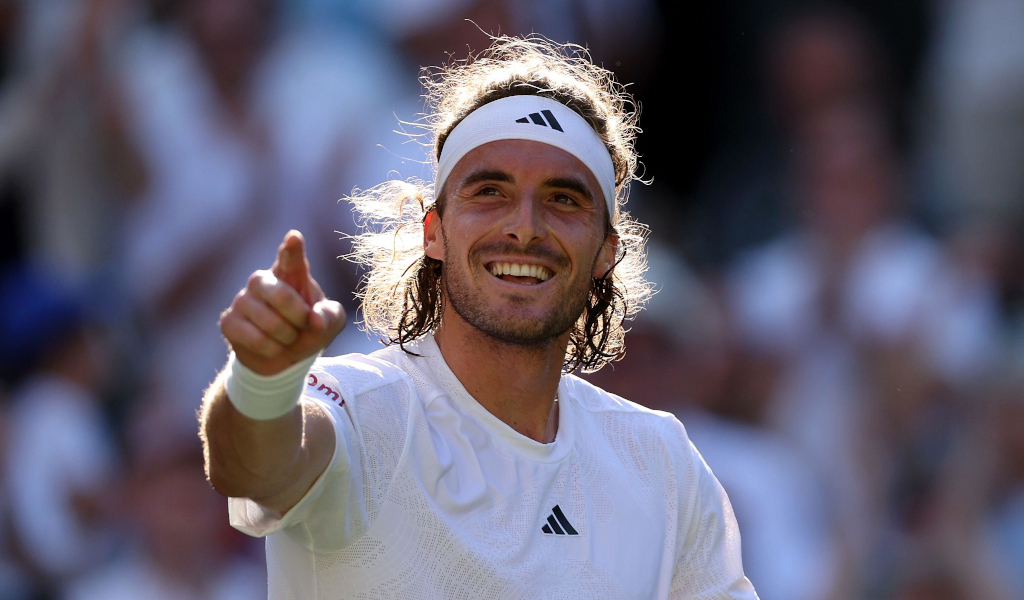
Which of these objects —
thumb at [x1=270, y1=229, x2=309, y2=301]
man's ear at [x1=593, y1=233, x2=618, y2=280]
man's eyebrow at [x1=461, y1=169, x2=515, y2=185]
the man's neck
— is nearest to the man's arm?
thumb at [x1=270, y1=229, x2=309, y2=301]

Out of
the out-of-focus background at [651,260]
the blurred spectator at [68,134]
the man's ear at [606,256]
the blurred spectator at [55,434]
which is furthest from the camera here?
the blurred spectator at [68,134]

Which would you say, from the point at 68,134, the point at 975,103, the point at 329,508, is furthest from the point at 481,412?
the point at 975,103

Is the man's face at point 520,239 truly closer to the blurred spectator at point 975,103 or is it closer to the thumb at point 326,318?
the thumb at point 326,318

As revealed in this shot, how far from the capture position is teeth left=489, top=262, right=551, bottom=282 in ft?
10.2

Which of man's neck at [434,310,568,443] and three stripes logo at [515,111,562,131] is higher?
three stripes logo at [515,111,562,131]

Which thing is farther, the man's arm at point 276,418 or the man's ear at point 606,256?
the man's ear at point 606,256

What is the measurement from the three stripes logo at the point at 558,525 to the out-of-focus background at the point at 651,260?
2.56 m

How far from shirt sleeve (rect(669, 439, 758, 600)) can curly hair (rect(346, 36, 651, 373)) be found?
62cm

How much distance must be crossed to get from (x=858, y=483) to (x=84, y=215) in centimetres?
419

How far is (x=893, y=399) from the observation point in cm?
575

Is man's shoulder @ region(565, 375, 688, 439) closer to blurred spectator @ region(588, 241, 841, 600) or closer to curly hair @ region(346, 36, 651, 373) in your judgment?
curly hair @ region(346, 36, 651, 373)

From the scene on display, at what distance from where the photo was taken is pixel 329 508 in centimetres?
240

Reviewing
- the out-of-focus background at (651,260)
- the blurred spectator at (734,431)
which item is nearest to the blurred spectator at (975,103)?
the out-of-focus background at (651,260)

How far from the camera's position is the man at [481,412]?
217 cm
